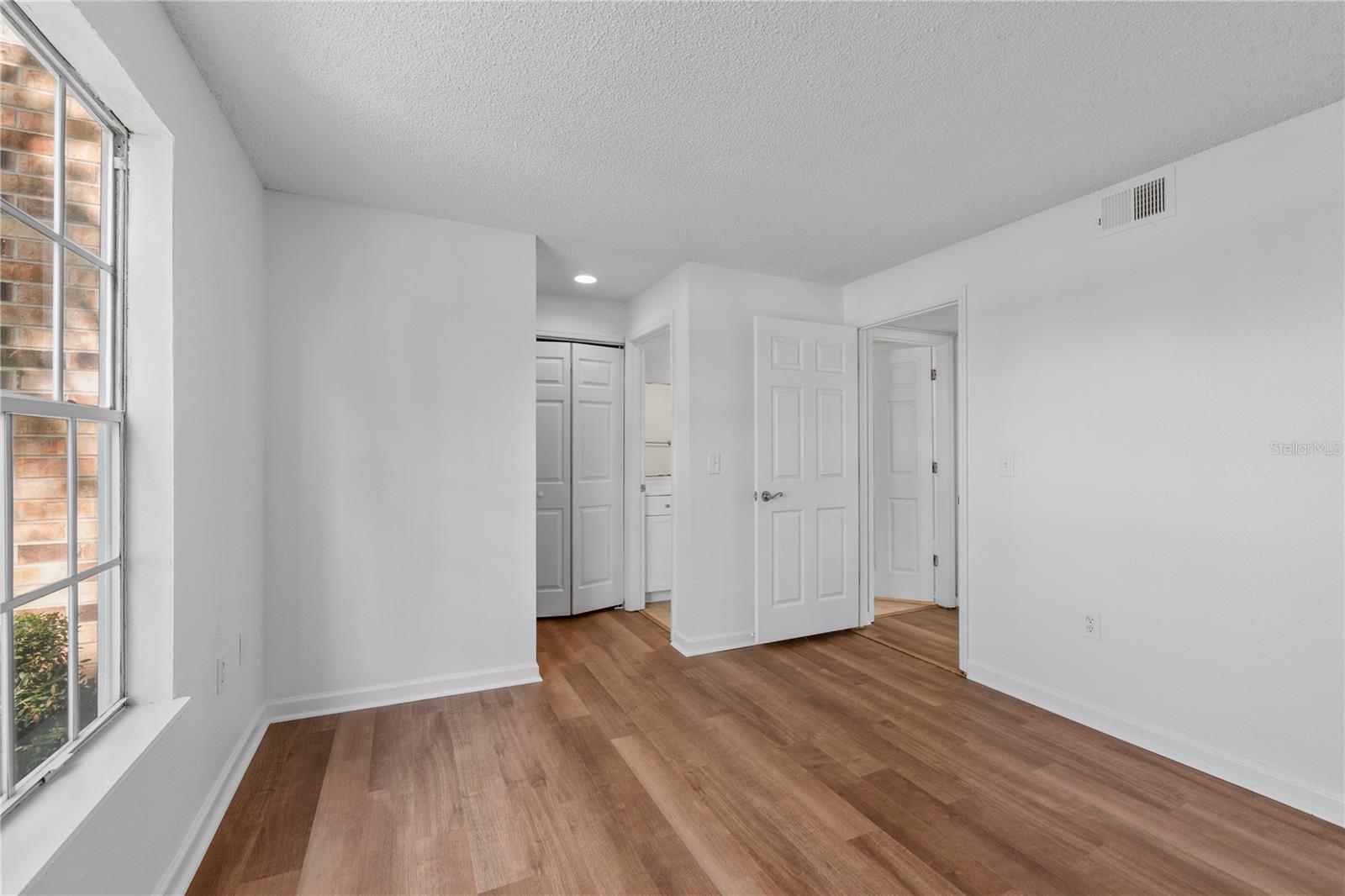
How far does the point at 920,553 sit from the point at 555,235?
3.71 metres

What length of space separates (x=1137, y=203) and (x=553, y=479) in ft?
11.8

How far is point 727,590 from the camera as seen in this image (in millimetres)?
3602

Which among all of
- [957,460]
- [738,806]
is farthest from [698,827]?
[957,460]

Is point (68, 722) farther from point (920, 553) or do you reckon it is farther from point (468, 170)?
point (920, 553)

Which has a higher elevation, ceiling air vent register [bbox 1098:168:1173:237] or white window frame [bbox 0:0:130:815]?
ceiling air vent register [bbox 1098:168:1173:237]

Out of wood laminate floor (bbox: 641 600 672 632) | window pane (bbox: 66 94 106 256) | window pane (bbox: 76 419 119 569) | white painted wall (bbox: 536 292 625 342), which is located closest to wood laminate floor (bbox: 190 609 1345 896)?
window pane (bbox: 76 419 119 569)

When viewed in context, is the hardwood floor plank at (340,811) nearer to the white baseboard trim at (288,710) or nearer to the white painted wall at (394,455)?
the white baseboard trim at (288,710)

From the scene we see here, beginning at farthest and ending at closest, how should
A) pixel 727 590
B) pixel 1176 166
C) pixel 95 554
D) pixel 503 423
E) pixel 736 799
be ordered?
pixel 727 590
pixel 503 423
pixel 1176 166
pixel 736 799
pixel 95 554

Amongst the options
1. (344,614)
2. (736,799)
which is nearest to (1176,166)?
(736,799)

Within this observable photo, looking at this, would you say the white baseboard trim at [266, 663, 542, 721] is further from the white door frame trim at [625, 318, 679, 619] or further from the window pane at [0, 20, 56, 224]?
the window pane at [0, 20, 56, 224]

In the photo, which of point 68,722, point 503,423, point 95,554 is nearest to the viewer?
point 68,722

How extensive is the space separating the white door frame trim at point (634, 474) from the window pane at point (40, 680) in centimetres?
334

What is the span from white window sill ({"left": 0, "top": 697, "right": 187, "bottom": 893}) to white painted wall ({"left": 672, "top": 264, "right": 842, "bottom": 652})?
246cm

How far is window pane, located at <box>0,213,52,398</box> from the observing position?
3.56ft
